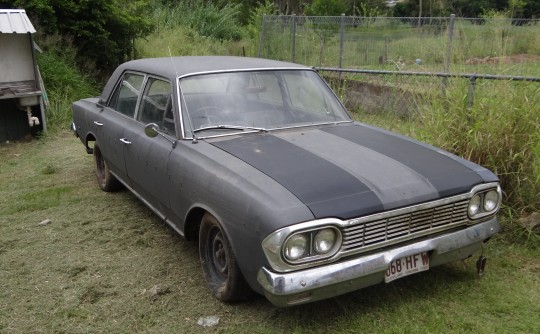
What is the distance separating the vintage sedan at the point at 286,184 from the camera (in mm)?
2744

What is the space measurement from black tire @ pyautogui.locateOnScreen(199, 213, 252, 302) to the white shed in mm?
5822

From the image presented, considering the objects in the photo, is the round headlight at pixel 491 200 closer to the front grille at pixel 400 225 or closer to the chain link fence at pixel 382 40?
the front grille at pixel 400 225

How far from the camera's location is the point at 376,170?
10.4ft

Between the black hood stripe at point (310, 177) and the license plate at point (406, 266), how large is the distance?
40 cm

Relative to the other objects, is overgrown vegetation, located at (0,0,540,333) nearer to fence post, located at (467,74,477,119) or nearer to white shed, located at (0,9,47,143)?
fence post, located at (467,74,477,119)

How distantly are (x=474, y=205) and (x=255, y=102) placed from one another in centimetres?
183

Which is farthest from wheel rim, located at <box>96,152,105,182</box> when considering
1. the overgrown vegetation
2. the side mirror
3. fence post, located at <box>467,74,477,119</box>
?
fence post, located at <box>467,74,477,119</box>

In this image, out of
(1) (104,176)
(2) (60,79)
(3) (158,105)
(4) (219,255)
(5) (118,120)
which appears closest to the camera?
(4) (219,255)

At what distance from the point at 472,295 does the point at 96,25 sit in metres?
10.1

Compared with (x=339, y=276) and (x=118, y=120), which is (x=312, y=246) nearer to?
(x=339, y=276)

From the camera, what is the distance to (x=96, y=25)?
11109 mm

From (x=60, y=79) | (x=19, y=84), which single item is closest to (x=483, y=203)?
(x=19, y=84)

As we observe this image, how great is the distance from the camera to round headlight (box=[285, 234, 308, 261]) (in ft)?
8.75

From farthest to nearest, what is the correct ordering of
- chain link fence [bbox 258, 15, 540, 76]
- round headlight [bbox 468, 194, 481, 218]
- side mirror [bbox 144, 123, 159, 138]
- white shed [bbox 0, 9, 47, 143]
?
white shed [bbox 0, 9, 47, 143], chain link fence [bbox 258, 15, 540, 76], side mirror [bbox 144, 123, 159, 138], round headlight [bbox 468, 194, 481, 218]
